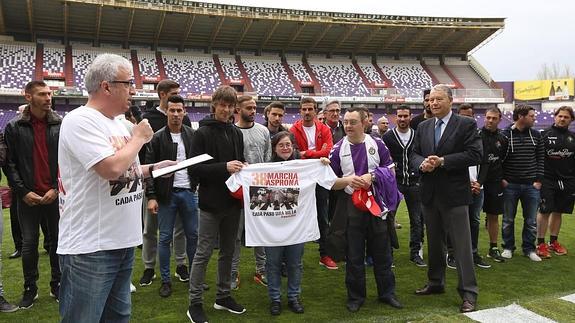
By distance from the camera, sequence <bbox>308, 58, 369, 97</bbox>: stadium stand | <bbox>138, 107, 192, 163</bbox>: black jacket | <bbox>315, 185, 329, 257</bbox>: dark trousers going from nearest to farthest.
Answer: <bbox>138, 107, 192, 163</bbox>: black jacket
<bbox>315, 185, 329, 257</bbox>: dark trousers
<bbox>308, 58, 369, 97</bbox>: stadium stand

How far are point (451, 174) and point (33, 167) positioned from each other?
4068 mm

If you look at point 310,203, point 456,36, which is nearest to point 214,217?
point 310,203

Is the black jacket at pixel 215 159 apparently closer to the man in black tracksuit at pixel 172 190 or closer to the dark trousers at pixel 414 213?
the man in black tracksuit at pixel 172 190

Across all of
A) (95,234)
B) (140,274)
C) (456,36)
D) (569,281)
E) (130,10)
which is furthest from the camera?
(456,36)

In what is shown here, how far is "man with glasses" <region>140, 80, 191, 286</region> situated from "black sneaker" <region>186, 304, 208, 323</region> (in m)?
1.27

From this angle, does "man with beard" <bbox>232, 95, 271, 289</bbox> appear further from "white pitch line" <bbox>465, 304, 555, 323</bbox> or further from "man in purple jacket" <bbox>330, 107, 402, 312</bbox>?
"white pitch line" <bbox>465, 304, 555, 323</bbox>

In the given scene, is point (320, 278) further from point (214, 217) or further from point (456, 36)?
point (456, 36)

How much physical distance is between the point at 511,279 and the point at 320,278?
89.1 inches

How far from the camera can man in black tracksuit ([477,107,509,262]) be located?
18.7 feet

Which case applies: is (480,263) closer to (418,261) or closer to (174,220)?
(418,261)

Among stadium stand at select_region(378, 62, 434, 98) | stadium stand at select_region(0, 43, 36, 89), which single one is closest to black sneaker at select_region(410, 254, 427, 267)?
stadium stand at select_region(0, 43, 36, 89)

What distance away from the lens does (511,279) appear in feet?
16.1

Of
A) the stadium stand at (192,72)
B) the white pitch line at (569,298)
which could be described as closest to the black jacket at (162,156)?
the white pitch line at (569,298)

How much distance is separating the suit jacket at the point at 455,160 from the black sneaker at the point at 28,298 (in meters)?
4.02
